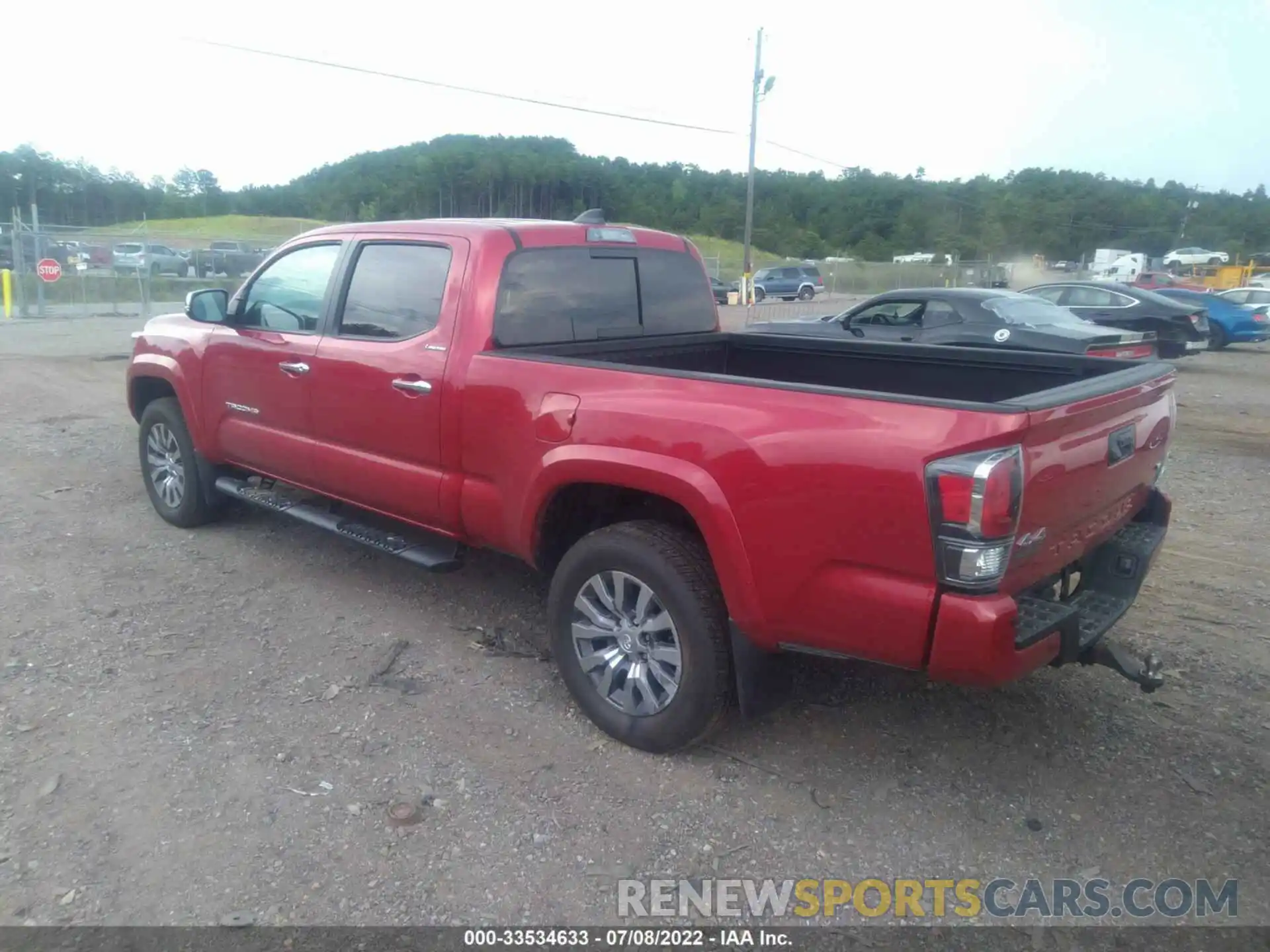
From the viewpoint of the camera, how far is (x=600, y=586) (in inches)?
146

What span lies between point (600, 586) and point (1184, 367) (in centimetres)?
1783

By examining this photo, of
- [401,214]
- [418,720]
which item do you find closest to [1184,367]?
[418,720]

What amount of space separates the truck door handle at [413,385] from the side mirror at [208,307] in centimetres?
174

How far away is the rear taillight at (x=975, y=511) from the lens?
2.69m

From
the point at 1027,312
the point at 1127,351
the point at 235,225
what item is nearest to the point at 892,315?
the point at 1027,312

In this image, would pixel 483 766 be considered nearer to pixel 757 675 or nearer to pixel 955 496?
pixel 757 675

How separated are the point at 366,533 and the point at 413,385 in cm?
87

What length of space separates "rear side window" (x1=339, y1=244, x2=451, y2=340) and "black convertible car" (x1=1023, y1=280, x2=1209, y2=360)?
1441 centimetres

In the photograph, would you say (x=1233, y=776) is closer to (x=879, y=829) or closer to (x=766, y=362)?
(x=879, y=829)

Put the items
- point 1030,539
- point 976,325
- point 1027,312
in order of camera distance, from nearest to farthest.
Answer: point 1030,539, point 976,325, point 1027,312

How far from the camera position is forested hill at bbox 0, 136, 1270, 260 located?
30188 millimetres

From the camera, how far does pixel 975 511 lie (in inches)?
106

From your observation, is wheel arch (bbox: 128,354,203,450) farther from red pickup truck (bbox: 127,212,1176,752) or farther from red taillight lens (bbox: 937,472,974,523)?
red taillight lens (bbox: 937,472,974,523)

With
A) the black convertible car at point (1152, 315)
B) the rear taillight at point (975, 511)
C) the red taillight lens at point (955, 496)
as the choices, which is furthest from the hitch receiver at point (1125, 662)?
the black convertible car at point (1152, 315)
